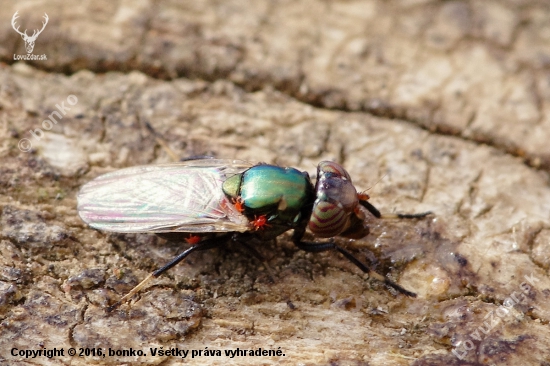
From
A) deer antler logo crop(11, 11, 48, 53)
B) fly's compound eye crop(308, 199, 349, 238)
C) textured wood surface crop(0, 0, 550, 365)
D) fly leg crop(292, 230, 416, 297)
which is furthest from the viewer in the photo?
deer antler logo crop(11, 11, 48, 53)

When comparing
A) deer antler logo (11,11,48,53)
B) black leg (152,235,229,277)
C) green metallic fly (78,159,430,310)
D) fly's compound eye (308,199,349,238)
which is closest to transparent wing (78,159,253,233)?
green metallic fly (78,159,430,310)

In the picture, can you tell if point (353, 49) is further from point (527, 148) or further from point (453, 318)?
point (453, 318)

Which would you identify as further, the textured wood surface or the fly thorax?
the fly thorax

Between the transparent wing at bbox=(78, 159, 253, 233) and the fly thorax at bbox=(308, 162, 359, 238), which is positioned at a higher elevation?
the fly thorax at bbox=(308, 162, 359, 238)

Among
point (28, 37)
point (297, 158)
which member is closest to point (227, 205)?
point (297, 158)

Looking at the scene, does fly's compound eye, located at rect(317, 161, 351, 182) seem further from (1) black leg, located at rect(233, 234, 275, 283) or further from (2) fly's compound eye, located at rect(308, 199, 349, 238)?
(1) black leg, located at rect(233, 234, 275, 283)

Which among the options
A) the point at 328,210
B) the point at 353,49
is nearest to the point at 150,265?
the point at 328,210

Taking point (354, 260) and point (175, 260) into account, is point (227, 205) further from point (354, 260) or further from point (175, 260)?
point (354, 260)
